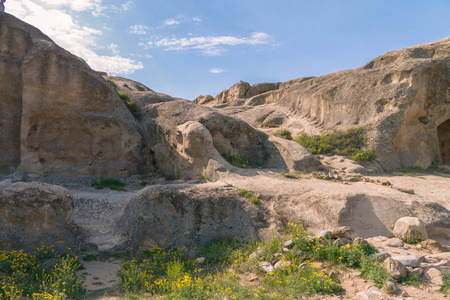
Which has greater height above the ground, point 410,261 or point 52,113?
point 52,113

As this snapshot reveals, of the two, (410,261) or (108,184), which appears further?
(108,184)

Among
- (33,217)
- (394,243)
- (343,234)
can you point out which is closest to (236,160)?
(343,234)

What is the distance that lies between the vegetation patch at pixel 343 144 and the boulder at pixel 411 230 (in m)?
6.19

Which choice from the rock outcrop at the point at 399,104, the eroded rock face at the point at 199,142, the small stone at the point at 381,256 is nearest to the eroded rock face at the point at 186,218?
the small stone at the point at 381,256

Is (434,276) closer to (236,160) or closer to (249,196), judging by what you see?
(249,196)

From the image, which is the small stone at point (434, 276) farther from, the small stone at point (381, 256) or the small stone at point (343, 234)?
the small stone at point (343, 234)

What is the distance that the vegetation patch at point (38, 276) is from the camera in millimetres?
4902

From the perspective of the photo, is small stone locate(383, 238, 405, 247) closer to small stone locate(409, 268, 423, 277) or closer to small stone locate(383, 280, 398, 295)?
small stone locate(409, 268, 423, 277)

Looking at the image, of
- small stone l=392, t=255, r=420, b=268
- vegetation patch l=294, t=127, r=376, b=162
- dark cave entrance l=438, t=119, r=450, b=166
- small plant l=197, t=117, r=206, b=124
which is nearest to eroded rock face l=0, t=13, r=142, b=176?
small plant l=197, t=117, r=206, b=124

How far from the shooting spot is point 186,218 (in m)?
7.04

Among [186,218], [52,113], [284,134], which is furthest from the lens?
[284,134]

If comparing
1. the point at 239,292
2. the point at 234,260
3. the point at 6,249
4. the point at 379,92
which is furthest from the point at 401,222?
the point at 379,92

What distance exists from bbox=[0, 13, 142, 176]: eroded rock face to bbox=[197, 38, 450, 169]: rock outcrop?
881cm

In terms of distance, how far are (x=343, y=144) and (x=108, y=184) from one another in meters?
8.78
